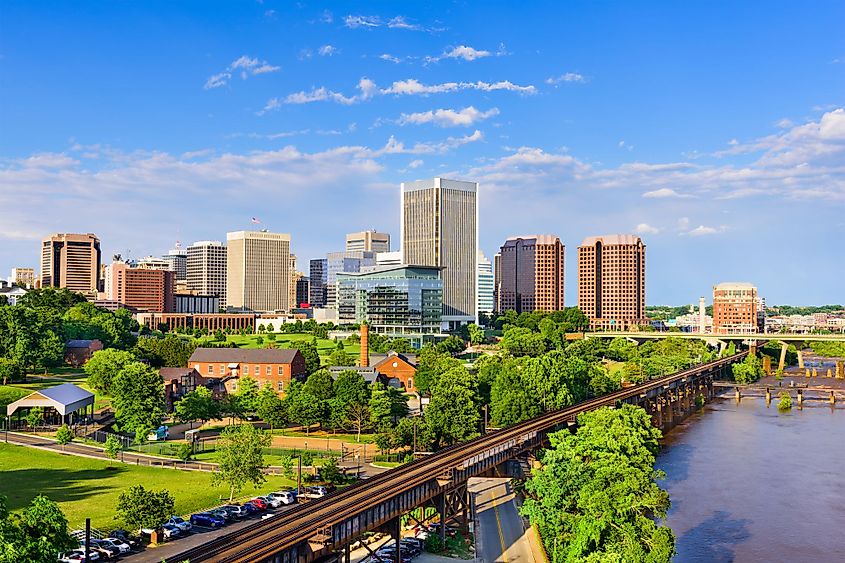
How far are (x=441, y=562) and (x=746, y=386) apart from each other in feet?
497

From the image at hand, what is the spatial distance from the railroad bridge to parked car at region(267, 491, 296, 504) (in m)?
9.09

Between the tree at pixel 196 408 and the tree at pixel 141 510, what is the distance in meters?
43.9

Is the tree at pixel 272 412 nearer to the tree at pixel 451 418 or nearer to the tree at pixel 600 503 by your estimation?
the tree at pixel 451 418

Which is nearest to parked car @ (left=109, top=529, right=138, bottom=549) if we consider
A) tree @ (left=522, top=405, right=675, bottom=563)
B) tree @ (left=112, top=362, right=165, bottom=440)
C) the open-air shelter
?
tree @ (left=522, top=405, right=675, bottom=563)

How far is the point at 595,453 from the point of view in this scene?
6297cm

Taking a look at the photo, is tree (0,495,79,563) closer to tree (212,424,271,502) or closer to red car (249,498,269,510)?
red car (249,498,269,510)

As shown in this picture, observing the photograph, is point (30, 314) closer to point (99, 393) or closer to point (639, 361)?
point (99, 393)

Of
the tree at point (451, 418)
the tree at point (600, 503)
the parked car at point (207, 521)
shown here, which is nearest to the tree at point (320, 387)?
the tree at point (451, 418)

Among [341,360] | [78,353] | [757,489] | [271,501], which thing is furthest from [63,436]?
[757,489]

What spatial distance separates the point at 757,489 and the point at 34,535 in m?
73.2

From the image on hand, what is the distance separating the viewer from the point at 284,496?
214 feet

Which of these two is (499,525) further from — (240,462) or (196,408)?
(196,408)

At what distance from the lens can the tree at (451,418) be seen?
88188 mm

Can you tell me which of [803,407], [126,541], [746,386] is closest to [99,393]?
[126,541]
